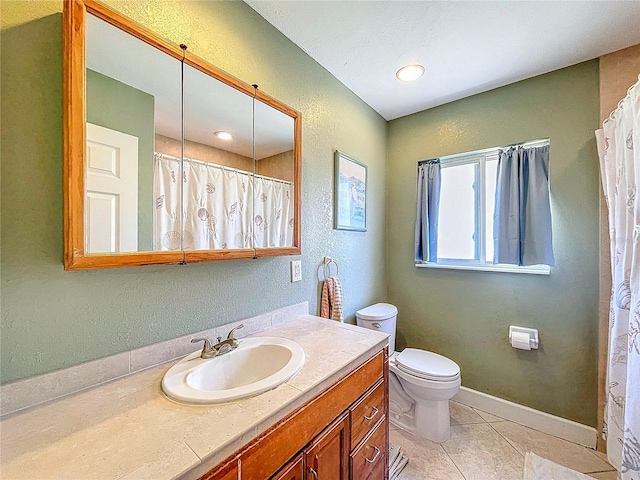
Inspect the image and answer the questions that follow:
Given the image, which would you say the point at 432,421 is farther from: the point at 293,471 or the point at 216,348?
the point at 216,348

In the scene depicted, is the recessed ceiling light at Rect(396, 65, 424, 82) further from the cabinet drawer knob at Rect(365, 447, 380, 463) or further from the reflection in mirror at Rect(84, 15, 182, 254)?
the cabinet drawer knob at Rect(365, 447, 380, 463)

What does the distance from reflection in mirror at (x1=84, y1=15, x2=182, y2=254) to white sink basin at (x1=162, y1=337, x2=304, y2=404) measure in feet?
1.45

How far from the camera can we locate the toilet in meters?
1.64

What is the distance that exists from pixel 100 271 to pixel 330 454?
3.26ft

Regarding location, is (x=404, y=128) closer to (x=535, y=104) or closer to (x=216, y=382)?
(x=535, y=104)

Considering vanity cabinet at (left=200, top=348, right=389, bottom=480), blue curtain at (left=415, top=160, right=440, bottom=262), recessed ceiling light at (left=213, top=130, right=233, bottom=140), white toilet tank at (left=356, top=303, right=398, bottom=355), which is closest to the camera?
vanity cabinet at (left=200, top=348, right=389, bottom=480)

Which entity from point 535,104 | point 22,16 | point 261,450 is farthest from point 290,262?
point 535,104

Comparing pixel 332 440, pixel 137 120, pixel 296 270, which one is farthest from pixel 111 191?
pixel 332 440

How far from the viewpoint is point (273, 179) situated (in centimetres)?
138

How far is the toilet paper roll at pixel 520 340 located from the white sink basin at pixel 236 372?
1638mm

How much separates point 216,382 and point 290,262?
71 centimetres

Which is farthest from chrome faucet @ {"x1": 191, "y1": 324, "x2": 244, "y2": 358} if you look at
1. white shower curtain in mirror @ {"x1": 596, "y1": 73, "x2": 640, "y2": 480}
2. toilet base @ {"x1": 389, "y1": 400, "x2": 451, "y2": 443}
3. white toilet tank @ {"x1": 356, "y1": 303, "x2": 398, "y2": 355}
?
white shower curtain in mirror @ {"x1": 596, "y1": 73, "x2": 640, "y2": 480}

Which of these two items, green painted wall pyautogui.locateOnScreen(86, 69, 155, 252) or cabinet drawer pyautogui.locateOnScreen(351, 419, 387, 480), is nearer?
green painted wall pyautogui.locateOnScreen(86, 69, 155, 252)

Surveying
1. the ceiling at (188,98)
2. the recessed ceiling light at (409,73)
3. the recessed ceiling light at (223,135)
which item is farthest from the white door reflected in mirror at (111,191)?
the recessed ceiling light at (409,73)
